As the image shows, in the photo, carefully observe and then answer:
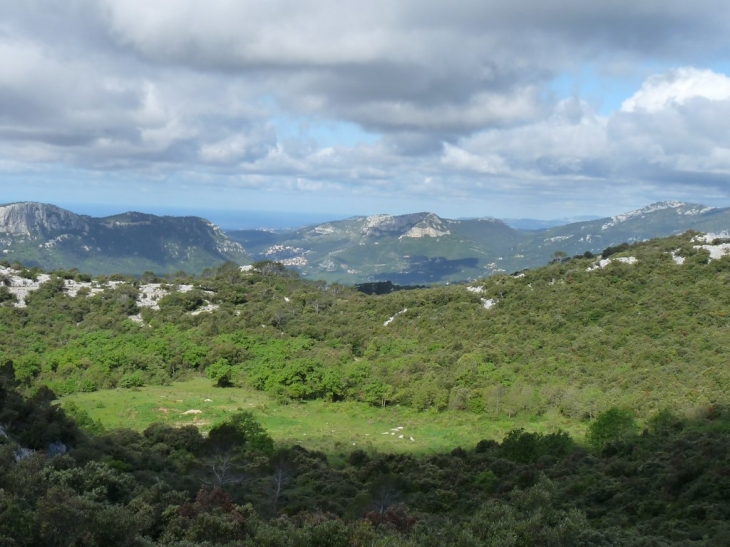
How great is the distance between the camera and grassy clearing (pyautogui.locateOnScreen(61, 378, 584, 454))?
4603cm

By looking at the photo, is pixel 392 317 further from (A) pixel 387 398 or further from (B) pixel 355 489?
(B) pixel 355 489

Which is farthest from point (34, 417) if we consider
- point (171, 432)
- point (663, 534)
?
point (663, 534)

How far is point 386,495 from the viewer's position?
88.6 feet

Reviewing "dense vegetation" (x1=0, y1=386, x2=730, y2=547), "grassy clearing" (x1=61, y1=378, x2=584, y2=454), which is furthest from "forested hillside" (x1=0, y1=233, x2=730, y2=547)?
"grassy clearing" (x1=61, y1=378, x2=584, y2=454)

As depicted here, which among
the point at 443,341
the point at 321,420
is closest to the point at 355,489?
the point at 321,420

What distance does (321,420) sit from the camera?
53.3 metres

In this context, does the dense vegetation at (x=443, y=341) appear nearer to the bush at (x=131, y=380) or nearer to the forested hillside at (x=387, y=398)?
the bush at (x=131, y=380)

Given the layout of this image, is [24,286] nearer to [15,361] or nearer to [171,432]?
[15,361]

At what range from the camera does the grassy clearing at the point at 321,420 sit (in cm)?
4603

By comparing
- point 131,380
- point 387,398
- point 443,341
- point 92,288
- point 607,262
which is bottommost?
point 387,398

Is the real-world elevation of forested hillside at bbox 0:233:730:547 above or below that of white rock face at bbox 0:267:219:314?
below

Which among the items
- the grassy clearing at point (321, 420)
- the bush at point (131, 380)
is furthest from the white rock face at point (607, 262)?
the bush at point (131, 380)

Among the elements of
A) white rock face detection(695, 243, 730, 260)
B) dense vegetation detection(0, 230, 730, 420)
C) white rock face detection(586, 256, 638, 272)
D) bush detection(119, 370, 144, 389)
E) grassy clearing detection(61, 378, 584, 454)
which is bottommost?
grassy clearing detection(61, 378, 584, 454)

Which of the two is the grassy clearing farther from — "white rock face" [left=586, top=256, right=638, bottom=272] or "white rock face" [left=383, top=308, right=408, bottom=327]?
"white rock face" [left=586, top=256, right=638, bottom=272]
